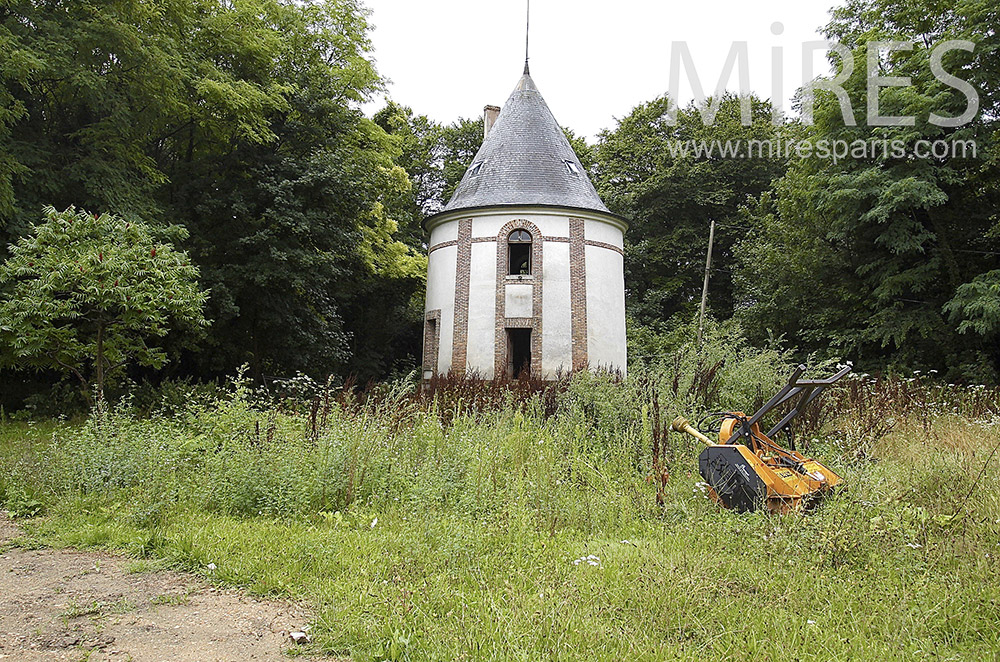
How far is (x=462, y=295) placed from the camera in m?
19.4

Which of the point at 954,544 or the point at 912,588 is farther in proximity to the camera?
the point at 954,544

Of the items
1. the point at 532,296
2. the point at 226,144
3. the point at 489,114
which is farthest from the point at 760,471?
the point at 489,114

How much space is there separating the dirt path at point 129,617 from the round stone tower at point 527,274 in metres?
14.3

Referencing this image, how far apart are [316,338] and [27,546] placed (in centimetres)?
1312

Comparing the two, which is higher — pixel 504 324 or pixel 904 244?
pixel 904 244

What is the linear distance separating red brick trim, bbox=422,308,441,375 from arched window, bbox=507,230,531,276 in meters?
2.59

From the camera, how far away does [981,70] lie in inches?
595

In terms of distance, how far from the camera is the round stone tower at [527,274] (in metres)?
18.9

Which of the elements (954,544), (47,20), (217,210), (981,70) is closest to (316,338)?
(217,210)

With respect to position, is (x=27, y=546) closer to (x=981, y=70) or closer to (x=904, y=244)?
(x=904, y=244)

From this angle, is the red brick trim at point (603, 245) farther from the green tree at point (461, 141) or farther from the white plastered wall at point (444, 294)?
the green tree at point (461, 141)

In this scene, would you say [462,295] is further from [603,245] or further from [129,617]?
[129,617]

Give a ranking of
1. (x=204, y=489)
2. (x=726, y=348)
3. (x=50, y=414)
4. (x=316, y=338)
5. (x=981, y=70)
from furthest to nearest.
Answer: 1. (x=316, y=338)
2. (x=981, y=70)
3. (x=50, y=414)
4. (x=726, y=348)
5. (x=204, y=489)

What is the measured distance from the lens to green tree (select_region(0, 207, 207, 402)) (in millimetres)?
8469
